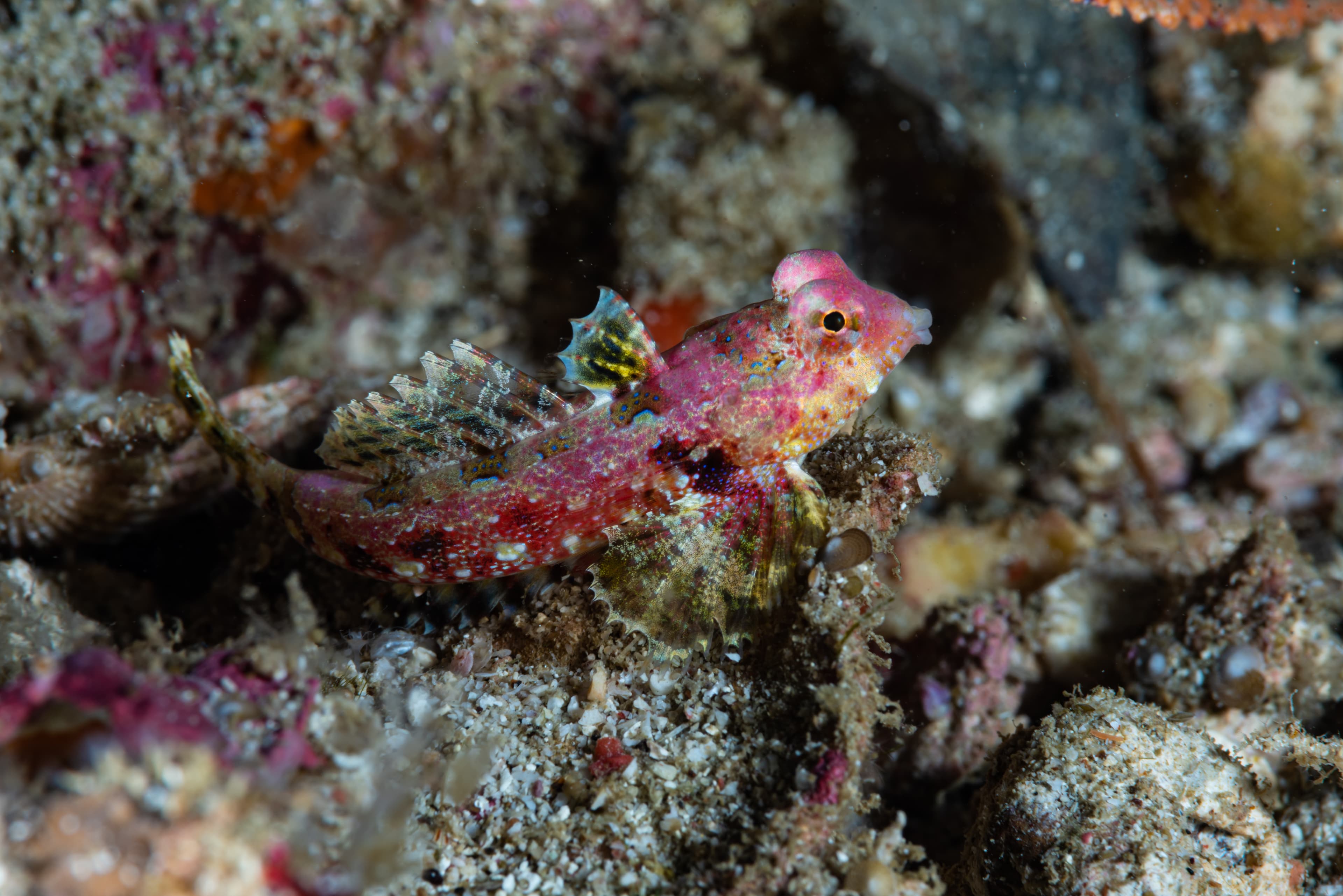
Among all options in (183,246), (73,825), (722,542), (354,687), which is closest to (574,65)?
(183,246)

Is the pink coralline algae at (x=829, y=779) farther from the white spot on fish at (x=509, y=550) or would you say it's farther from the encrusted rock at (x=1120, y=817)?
the white spot on fish at (x=509, y=550)

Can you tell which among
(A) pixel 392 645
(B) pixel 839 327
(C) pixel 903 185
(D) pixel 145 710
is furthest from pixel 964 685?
(C) pixel 903 185

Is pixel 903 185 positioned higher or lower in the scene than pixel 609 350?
higher

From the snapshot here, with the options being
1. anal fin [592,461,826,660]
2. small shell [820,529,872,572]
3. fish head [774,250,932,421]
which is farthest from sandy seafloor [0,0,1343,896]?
fish head [774,250,932,421]

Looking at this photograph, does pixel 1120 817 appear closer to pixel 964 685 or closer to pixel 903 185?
pixel 964 685

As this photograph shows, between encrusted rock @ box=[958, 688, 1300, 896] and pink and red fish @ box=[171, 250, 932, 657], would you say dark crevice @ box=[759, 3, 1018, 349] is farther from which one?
encrusted rock @ box=[958, 688, 1300, 896]

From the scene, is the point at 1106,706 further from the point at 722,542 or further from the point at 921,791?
the point at 722,542
